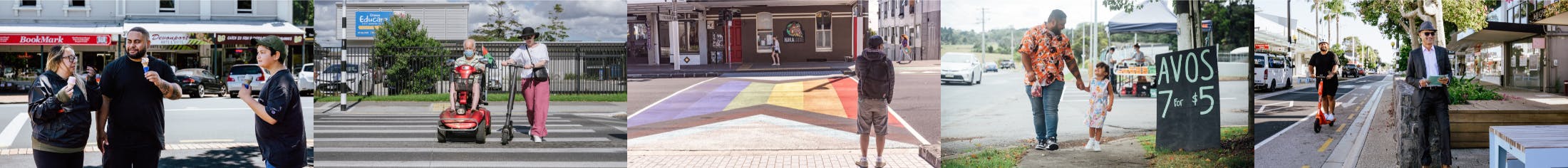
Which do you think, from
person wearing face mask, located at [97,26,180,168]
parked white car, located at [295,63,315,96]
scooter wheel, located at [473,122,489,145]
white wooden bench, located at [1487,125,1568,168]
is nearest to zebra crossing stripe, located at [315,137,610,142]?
scooter wheel, located at [473,122,489,145]

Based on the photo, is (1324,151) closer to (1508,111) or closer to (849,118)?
(1508,111)

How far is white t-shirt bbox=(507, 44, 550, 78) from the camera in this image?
4.61 meters

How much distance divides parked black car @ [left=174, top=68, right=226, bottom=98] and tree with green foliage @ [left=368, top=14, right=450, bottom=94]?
1164 centimetres

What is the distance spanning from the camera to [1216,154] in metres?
4.29

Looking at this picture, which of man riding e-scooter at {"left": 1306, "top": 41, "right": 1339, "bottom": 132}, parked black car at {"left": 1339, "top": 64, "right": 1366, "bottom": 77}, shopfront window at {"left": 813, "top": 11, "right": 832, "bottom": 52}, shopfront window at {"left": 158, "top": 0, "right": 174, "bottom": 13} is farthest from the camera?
shopfront window at {"left": 158, "top": 0, "right": 174, "bottom": 13}

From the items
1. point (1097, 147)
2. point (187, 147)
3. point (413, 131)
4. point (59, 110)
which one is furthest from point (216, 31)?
point (1097, 147)

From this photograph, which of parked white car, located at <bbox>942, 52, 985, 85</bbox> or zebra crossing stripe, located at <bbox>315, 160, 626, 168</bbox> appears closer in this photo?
parked white car, located at <bbox>942, 52, 985, 85</bbox>

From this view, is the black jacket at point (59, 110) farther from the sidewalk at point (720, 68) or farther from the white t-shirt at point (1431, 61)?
the white t-shirt at point (1431, 61)

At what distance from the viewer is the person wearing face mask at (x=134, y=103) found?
437 centimetres

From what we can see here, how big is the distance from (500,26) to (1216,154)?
3018 millimetres

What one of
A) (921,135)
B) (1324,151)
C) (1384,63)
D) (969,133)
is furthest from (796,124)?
(1384,63)

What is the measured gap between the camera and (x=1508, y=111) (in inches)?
225

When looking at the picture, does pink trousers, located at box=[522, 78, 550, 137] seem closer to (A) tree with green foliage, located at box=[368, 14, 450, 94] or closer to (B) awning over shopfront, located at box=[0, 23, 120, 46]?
(A) tree with green foliage, located at box=[368, 14, 450, 94]

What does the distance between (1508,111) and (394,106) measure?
5.68 meters
